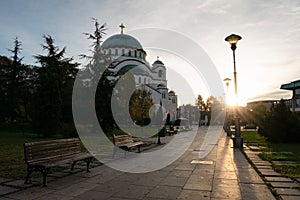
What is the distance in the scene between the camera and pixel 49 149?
7105 mm

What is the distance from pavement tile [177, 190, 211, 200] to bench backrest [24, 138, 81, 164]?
3.49 meters

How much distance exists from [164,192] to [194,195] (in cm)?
65

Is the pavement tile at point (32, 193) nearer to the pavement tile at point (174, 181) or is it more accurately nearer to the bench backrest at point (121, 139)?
the pavement tile at point (174, 181)

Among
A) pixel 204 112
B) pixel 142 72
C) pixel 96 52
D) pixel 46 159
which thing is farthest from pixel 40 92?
pixel 142 72

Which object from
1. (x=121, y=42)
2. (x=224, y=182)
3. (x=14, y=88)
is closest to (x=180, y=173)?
(x=224, y=182)

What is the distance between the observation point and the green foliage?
1792cm

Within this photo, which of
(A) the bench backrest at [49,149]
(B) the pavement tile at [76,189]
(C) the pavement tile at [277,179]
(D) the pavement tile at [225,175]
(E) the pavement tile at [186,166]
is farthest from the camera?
(E) the pavement tile at [186,166]

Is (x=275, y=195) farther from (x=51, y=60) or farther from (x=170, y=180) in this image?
(x=51, y=60)

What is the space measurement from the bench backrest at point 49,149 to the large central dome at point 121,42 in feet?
231

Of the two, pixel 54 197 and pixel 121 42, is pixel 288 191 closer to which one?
pixel 54 197

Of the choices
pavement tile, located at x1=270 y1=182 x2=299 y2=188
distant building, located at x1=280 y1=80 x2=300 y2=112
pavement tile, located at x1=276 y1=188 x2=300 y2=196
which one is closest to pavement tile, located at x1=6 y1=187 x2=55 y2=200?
pavement tile, located at x1=276 y1=188 x2=300 y2=196

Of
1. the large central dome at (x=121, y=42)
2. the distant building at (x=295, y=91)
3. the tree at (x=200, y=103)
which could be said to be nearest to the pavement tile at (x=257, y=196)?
the distant building at (x=295, y=91)

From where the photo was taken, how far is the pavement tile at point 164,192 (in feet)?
18.3

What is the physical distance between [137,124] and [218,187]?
39.4 metres
